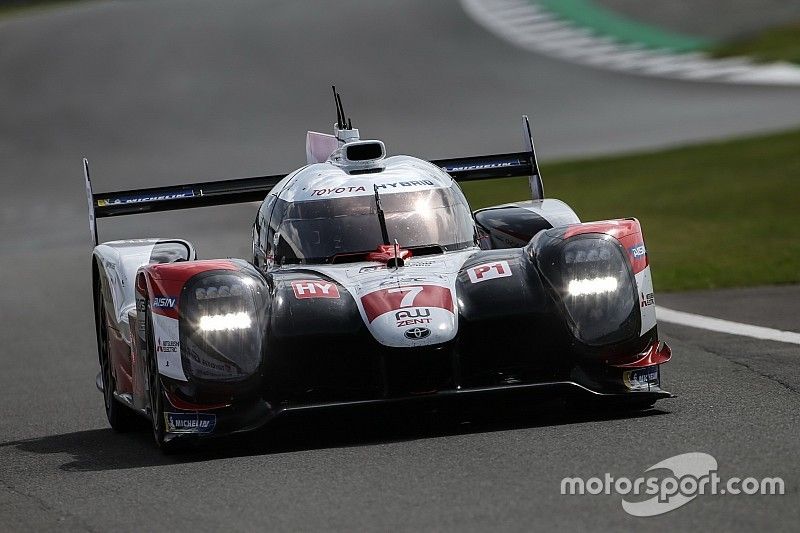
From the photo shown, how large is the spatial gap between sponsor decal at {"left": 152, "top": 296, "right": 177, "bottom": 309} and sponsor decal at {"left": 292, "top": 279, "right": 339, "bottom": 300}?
1.98 feet

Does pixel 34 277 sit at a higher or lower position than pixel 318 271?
lower

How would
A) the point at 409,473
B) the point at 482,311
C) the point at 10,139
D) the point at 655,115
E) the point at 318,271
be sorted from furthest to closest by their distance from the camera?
1. the point at 10,139
2. the point at 655,115
3. the point at 318,271
4. the point at 482,311
5. the point at 409,473

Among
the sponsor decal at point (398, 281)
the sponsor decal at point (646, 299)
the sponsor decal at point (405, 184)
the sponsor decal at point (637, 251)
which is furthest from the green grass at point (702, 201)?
the sponsor decal at point (398, 281)

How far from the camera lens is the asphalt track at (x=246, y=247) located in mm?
6438

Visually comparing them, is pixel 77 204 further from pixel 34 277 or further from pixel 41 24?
pixel 41 24

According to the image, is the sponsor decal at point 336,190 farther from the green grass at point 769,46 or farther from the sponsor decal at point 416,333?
the green grass at point 769,46

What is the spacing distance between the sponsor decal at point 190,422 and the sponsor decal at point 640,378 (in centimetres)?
204

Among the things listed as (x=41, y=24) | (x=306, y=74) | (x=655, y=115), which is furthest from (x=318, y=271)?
(x=41, y=24)

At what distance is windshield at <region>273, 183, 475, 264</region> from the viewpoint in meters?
9.07

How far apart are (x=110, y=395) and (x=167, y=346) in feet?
6.59

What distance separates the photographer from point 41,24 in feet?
141

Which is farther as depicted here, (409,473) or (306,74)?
(306,74)

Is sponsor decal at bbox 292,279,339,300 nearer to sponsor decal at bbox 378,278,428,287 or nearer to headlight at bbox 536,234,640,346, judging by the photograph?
sponsor decal at bbox 378,278,428,287

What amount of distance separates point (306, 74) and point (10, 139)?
6.52 m
